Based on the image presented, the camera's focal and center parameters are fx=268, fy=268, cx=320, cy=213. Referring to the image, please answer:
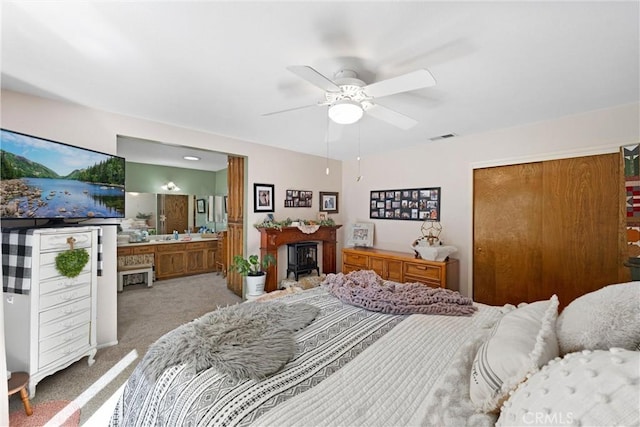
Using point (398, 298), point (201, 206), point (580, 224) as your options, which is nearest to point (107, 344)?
point (398, 298)

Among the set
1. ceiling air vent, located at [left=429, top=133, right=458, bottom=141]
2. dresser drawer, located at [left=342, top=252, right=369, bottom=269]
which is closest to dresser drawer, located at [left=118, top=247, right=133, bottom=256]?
dresser drawer, located at [left=342, top=252, right=369, bottom=269]

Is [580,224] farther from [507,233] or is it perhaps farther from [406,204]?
[406,204]

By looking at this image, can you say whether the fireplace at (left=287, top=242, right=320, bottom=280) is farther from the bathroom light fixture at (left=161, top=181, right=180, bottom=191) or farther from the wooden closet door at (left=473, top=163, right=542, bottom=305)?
the bathroom light fixture at (left=161, top=181, right=180, bottom=191)

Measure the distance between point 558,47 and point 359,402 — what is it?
2189 mm

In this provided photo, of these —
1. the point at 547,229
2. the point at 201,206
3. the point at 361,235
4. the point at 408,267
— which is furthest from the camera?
the point at 201,206

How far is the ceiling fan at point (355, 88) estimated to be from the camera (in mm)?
1486

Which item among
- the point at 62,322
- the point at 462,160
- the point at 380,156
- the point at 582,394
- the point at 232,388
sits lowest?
the point at 62,322

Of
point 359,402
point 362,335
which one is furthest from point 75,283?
point 359,402

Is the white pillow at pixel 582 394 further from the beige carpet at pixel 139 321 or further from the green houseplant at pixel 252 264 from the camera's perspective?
the green houseplant at pixel 252 264

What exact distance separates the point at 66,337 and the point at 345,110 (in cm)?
278

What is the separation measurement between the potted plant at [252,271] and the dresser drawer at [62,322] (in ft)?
5.36

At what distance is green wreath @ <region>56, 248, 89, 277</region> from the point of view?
6.75 ft

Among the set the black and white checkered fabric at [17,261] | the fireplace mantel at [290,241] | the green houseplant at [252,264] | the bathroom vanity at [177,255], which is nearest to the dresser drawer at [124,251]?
A: the bathroom vanity at [177,255]

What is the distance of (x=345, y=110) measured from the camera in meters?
1.84
